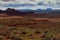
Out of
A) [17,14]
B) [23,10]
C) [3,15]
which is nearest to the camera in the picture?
[3,15]

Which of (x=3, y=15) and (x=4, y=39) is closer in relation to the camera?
(x=4, y=39)

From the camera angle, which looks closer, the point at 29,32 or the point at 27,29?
the point at 29,32

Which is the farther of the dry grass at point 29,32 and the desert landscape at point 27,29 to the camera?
the desert landscape at point 27,29

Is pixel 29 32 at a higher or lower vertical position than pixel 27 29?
higher

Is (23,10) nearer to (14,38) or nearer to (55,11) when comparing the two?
(55,11)

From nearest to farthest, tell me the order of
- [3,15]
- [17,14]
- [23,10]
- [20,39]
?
[20,39], [3,15], [17,14], [23,10]

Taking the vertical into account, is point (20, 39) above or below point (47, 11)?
above

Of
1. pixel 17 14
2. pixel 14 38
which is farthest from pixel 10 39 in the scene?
pixel 17 14

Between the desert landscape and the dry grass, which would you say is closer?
the dry grass

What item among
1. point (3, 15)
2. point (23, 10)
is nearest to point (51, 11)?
point (23, 10)
